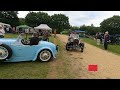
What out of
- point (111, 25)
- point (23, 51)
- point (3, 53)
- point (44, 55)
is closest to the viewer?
point (3, 53)

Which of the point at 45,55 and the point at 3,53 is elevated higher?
the point at 3,53

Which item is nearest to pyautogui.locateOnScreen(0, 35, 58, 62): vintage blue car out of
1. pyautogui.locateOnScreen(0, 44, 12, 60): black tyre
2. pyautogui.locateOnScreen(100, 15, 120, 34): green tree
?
pyautogui.locateOnScreen(0, 44, 12, 60): black tyre

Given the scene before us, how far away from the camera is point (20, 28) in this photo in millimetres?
13945

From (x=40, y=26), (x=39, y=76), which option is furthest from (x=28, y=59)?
(x=40, y=26)

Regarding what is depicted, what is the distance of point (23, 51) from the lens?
30.0ft

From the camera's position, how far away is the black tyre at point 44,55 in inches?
376

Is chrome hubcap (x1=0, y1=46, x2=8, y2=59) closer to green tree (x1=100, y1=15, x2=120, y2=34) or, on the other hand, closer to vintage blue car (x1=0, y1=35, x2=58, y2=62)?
vintage blue car (x1=0, y1=35, x2=58, y2=62)

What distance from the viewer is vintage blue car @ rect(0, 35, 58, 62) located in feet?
27.5

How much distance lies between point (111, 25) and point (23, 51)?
2585 centimetres

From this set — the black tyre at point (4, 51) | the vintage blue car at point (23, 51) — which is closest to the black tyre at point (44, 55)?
the vintage blue car at point (23, 51)

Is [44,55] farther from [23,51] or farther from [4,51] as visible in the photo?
[4,51]

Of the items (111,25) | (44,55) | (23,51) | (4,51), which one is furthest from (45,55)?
(111,25)
